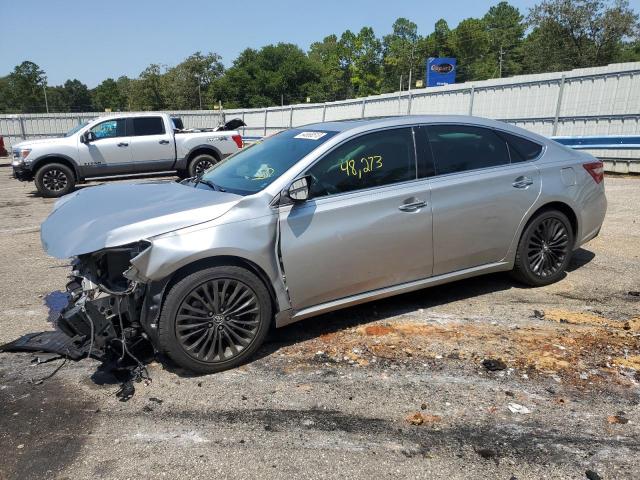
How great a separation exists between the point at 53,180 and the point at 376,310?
11.1m

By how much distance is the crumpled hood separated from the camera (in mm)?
3406

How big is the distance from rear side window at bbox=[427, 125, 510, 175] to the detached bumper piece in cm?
316

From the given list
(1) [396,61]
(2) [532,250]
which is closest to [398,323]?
(2) [532,250]

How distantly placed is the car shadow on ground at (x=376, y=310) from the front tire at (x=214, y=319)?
0.21 meters

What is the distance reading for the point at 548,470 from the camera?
262 cm

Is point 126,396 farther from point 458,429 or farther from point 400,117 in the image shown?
point 400,117

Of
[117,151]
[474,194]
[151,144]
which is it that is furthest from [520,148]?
[117,151]

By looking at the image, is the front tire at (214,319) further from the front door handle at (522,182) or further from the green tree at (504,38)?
the green tree at (504,38)

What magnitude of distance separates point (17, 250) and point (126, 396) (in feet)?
16.7

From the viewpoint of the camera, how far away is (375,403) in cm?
327

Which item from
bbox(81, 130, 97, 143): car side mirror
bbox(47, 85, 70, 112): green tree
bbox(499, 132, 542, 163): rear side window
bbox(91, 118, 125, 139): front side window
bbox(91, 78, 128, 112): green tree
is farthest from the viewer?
bbox(91, 78, 128, 112): green tree

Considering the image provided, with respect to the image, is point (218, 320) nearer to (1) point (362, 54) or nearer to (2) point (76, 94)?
(1) point (362, 54)

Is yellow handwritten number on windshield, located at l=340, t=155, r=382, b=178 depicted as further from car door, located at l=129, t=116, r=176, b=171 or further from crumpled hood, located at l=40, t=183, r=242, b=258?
car door, located at l=129, t=116, r=176, b=171

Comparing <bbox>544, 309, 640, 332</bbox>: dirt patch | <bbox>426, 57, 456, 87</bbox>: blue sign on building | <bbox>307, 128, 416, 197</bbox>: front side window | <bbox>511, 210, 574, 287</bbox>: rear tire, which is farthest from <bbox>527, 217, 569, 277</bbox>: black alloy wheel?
<bbox>426, 57, 456, 87</bbox>: blue sign on building
